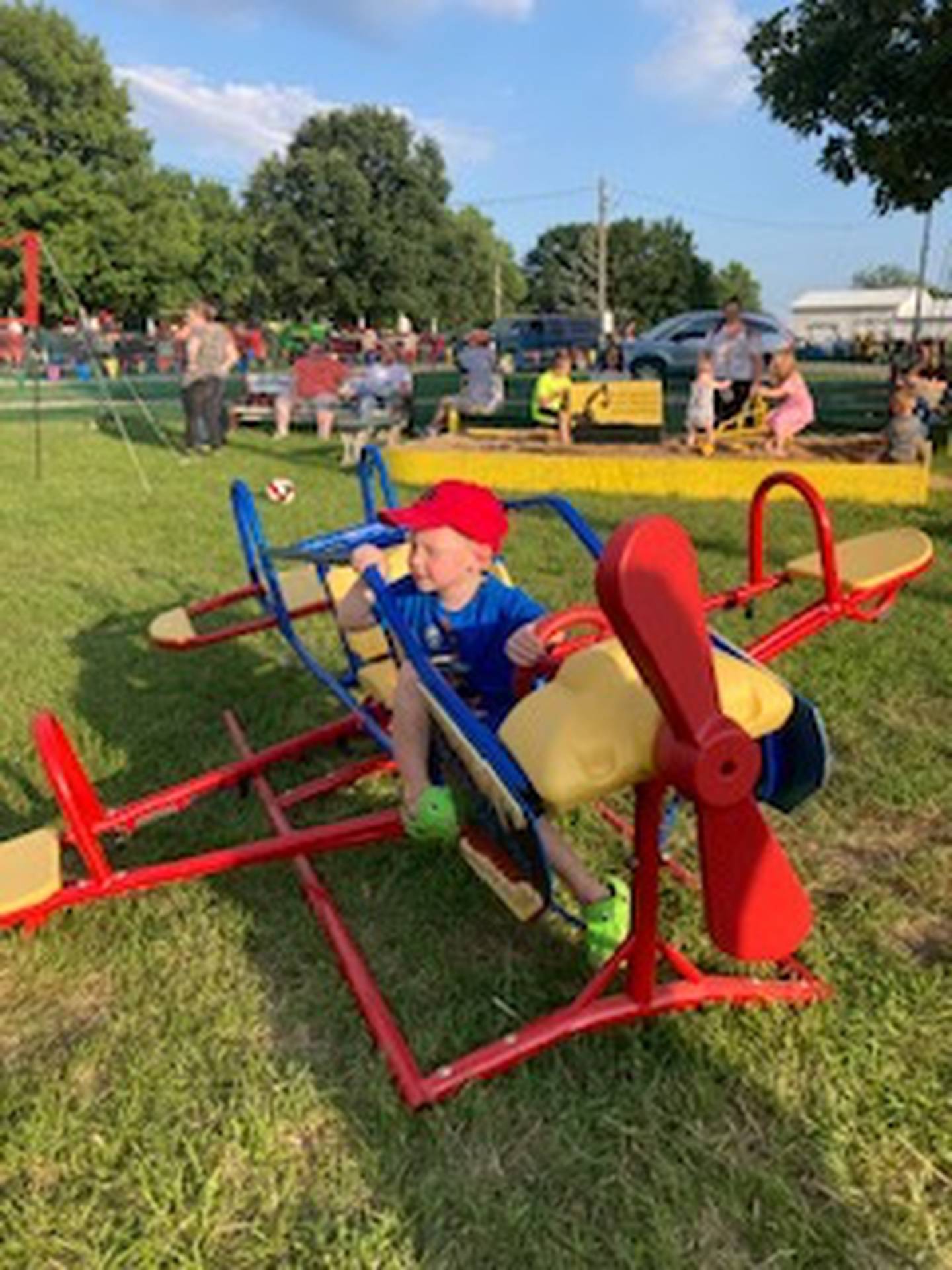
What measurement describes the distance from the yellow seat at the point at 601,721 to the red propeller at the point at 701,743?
63 mm

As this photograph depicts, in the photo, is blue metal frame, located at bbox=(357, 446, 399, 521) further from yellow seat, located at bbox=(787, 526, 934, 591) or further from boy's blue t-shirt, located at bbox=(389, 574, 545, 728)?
yellow seat, located at bbox=(787, 526, 934, 591)

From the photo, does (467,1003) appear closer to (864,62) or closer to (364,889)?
(364,889)

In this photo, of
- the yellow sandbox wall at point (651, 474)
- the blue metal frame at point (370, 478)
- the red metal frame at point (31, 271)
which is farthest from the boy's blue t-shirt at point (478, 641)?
the red metal frame at point (31, 271)

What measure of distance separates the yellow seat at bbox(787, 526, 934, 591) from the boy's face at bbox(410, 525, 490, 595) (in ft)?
4.19

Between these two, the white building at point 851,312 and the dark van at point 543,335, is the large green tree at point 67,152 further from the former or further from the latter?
the white building at point 851,312

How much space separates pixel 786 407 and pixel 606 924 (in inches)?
364

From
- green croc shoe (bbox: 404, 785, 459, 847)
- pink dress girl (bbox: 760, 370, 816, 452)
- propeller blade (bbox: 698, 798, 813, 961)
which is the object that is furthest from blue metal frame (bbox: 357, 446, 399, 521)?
pink dress girl (bbox: 760, 370, 816, 452)

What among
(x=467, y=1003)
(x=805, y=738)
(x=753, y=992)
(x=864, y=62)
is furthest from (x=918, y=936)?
(x=864, y=62)

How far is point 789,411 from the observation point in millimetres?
10664

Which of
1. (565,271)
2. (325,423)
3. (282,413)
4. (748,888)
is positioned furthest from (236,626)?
(565,271)

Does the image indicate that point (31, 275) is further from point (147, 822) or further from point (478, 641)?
point (478, 641)

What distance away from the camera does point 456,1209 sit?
2.06 metres

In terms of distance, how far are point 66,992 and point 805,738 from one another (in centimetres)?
211

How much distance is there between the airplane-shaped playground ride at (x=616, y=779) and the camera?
175cm
